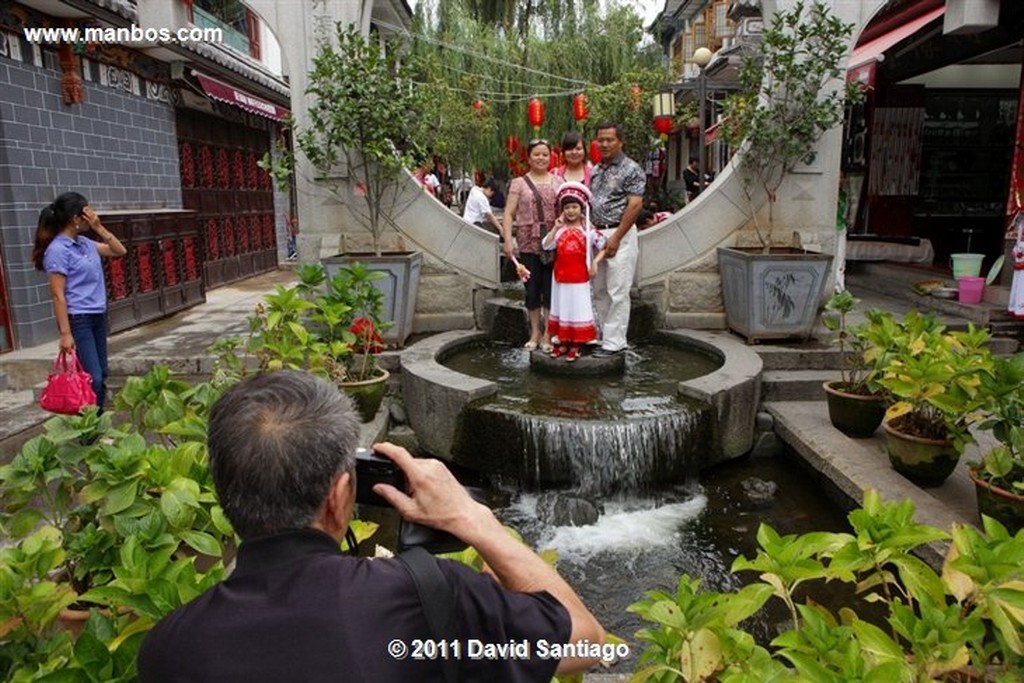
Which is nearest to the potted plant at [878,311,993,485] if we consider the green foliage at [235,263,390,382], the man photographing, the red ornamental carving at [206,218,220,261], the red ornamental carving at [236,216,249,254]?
the man photographing

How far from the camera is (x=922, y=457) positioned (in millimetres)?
4371

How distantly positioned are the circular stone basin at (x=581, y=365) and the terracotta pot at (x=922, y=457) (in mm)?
2362

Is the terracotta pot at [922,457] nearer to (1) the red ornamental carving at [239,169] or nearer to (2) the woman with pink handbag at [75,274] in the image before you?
(2) the woman with pink handbag at [75,274]

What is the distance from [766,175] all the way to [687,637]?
6.60m

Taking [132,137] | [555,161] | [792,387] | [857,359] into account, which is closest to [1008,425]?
[857,359]

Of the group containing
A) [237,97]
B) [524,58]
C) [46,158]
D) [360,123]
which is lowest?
[46,158]

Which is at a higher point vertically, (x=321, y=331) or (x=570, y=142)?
(x=570, y=142)

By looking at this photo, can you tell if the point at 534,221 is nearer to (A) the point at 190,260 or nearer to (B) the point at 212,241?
(A) the point at 190,260

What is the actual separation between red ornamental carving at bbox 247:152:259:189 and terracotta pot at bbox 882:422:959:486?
40.4ft

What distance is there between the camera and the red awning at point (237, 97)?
10.4 m

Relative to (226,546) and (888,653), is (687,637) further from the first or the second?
(226,546)

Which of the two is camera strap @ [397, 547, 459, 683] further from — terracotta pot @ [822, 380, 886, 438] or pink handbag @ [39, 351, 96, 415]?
terracotta pot @ [822, 380, 886, 438]

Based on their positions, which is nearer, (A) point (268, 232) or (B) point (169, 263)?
(B) point (169, 263)

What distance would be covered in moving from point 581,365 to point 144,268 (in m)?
5.39
